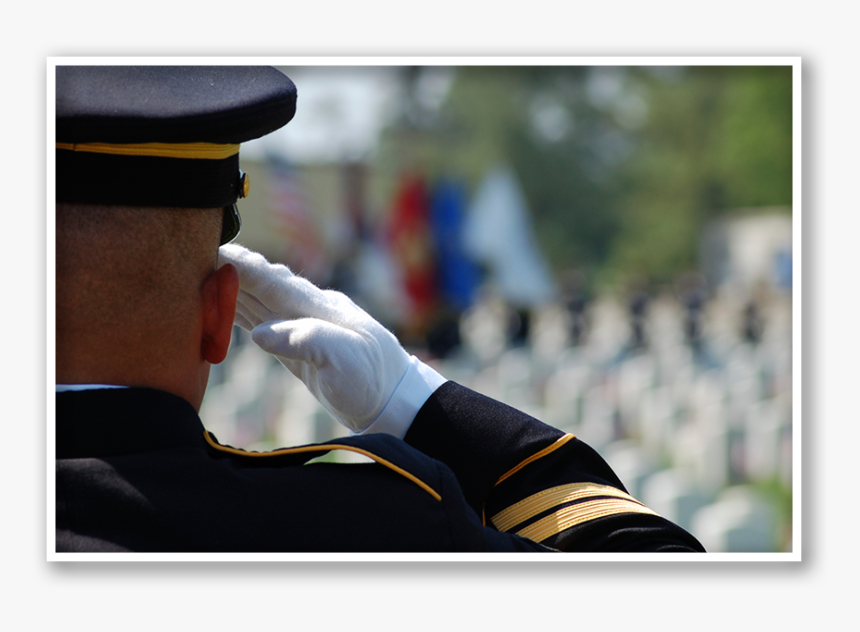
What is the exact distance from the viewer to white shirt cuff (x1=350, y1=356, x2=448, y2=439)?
140cm

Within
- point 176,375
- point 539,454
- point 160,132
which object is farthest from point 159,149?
point 539,454

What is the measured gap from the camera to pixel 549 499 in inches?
52.2

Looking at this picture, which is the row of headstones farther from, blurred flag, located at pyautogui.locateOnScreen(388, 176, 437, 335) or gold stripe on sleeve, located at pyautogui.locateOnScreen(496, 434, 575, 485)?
blurred flag, located at pyautogui.locateOnScreen(388, 176, 437, 335)

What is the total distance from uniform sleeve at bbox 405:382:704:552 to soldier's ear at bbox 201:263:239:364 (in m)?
0.38

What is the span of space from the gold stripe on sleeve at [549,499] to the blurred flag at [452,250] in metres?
10.8

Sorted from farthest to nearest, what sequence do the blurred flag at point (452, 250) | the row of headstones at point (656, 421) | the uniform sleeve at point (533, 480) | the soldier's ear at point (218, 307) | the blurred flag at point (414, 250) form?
1. the blurred flag at point (452, 250)
2. the blurred flag at point (414, 250)
3. the row of headstones at point (656, 421)
4. the uniform sleeve at point (533, 480)
5. the soldier's ear at point (218, 307)

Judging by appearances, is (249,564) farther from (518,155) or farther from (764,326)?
(518,155)

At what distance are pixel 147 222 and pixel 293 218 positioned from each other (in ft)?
39.5

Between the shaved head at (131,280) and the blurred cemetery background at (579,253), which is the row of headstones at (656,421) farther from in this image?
the shaved head at (131,280)

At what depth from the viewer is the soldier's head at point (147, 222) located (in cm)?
111

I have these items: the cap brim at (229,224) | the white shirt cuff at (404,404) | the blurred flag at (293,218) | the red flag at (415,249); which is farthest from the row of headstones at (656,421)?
the blurred flag at (293,218)

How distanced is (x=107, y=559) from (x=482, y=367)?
771 cm

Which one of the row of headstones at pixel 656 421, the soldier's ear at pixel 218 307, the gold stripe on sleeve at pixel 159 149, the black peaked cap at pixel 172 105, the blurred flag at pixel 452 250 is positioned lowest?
the row of headstones at pixel 656 421

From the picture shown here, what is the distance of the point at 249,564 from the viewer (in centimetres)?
124
